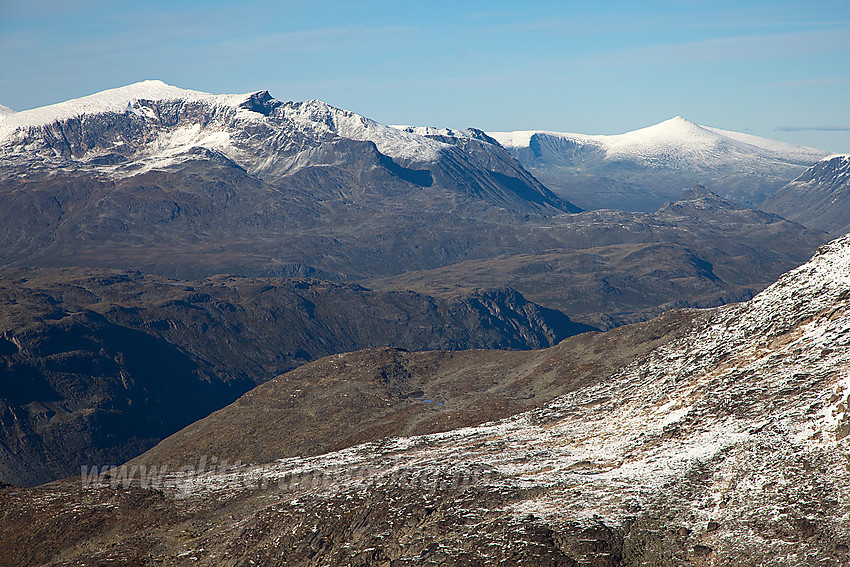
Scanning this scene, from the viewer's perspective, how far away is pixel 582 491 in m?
62.2

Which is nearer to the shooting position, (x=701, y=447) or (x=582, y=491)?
(x=582, y=491)

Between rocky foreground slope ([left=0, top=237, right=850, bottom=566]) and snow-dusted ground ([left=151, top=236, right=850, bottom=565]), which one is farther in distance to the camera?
snow-dusted ground ([left=151, top=236, right=850, bottom=565])

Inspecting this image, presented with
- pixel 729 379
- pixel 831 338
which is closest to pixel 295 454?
pixel 729 379

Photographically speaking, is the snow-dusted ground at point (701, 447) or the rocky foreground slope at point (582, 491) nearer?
the rocky foreground slope at point (582, 491)

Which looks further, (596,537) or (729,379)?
(729,379)

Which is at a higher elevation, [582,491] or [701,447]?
[701,447]

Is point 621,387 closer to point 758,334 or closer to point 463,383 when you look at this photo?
point 758,334

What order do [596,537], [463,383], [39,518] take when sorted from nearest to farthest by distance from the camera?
1. [596,537]
2. [39,518]
3. [463,383]

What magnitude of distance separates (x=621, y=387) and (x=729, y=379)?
21.5 meters

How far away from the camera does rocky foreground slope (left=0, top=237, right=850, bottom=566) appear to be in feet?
174

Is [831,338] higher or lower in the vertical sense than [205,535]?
higher

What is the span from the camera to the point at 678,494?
5912 cm

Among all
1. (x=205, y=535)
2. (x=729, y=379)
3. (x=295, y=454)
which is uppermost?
(x=729, y=379)

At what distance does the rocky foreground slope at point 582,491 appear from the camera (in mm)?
53031
